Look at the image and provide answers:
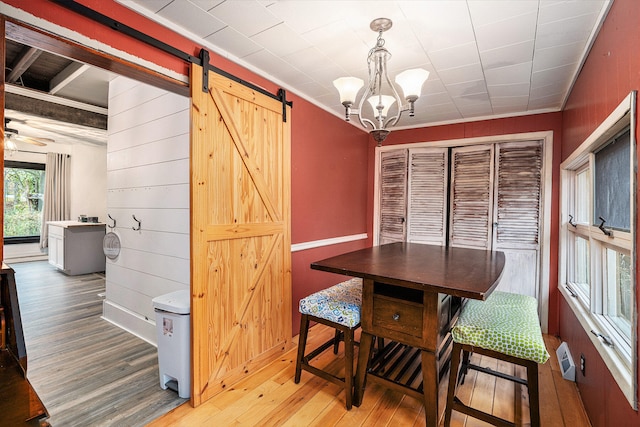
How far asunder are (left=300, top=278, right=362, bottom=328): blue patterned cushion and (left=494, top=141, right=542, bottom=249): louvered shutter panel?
7.52 feet

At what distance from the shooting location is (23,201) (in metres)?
6.61

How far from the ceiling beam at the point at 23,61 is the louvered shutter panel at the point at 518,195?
191 inches

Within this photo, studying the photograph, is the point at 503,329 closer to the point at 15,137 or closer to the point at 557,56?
the point at 557,56

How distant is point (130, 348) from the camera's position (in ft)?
9.03

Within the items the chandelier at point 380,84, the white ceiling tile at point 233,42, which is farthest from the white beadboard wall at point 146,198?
the chandelier at point 380,84

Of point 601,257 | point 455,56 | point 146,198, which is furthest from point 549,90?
point 146,198

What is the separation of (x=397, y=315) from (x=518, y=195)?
2.63 meters

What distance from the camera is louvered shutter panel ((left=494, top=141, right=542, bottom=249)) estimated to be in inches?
132

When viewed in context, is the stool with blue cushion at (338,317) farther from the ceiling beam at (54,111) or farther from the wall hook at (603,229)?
the ceiling beam at (54,111)

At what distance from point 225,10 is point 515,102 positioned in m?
2.94

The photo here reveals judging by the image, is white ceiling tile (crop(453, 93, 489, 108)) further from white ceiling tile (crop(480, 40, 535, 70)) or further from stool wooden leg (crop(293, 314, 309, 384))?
stool wooden leg (crop(293, 314, 309, 384))

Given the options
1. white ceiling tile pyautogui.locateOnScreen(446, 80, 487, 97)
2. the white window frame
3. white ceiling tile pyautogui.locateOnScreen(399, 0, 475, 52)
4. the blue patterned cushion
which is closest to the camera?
the white window frame

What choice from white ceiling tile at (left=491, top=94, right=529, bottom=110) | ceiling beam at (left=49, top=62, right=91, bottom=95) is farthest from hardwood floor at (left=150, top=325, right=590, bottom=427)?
ceiling beam at (left=49, top=62, right=91, bottom=95)

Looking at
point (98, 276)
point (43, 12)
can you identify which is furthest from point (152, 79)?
point (98, 276)
